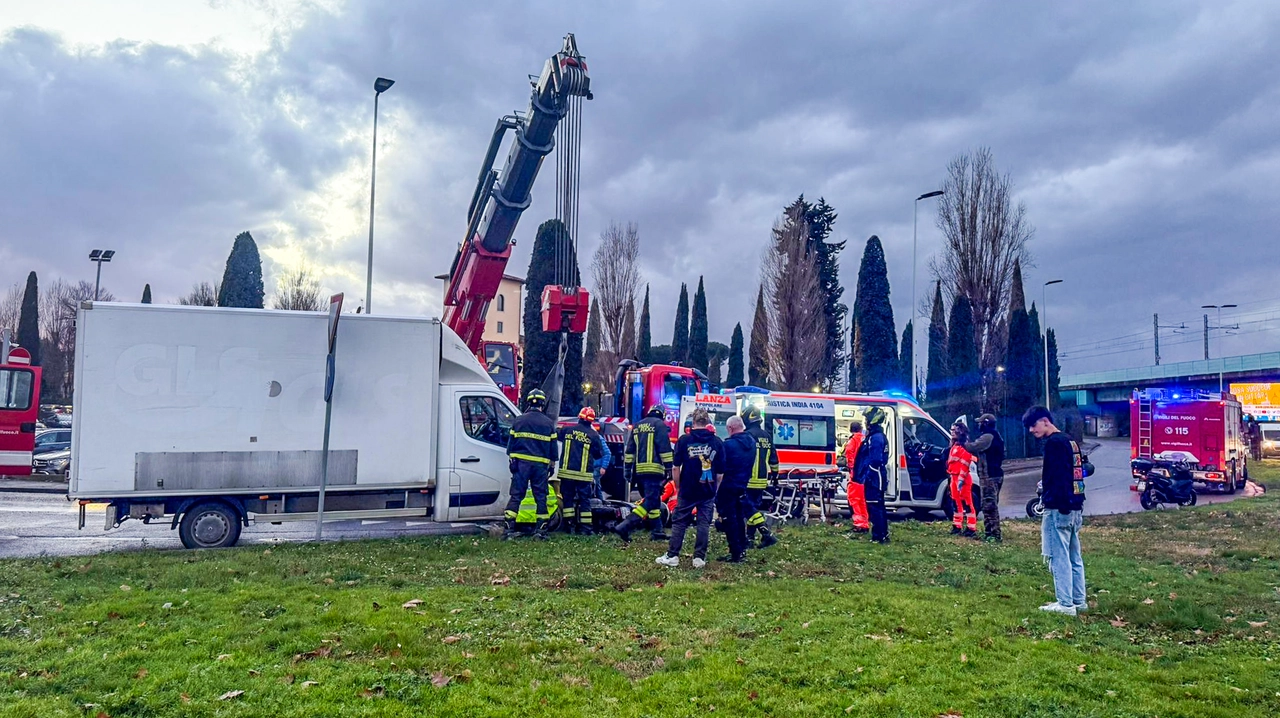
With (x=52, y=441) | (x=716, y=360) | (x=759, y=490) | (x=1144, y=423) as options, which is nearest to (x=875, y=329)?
(x=1144, y=423)

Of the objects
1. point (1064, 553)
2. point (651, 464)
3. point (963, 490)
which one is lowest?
point (1064, 553)

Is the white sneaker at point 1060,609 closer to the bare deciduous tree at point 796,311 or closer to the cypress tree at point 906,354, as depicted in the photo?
the bare deciduous tree at point 796,311

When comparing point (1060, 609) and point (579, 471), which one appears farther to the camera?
point (579, 471)

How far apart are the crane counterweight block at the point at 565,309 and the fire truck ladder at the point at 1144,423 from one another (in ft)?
58.8

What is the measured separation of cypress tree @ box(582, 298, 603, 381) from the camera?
4041 centimetres

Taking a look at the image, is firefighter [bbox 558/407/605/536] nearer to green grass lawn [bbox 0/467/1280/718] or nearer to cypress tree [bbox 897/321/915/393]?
green grass lawn [bbox 0/467/1280/718]

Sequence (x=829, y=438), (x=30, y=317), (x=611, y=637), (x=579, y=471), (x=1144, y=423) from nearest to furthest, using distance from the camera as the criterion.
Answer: (x=611, y=637), (x=579, y=471), (x=829, y=438), (x=1144, y=423), (x=30, y=317)

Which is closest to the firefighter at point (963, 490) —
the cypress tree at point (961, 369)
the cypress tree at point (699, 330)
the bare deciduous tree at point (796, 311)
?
the bare deciduous tree at point (796, 311)

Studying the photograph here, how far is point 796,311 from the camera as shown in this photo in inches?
1331

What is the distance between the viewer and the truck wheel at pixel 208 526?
33.3ft

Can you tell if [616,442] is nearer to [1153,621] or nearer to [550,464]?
[550,464]

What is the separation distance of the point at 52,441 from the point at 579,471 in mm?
18823

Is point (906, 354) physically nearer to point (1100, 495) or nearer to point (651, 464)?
point (1100, 495)

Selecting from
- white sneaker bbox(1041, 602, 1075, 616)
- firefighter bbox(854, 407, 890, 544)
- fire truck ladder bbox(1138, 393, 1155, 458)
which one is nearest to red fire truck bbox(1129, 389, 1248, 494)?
fire truck ladder bbox(1138, 393, 1155, 458)
